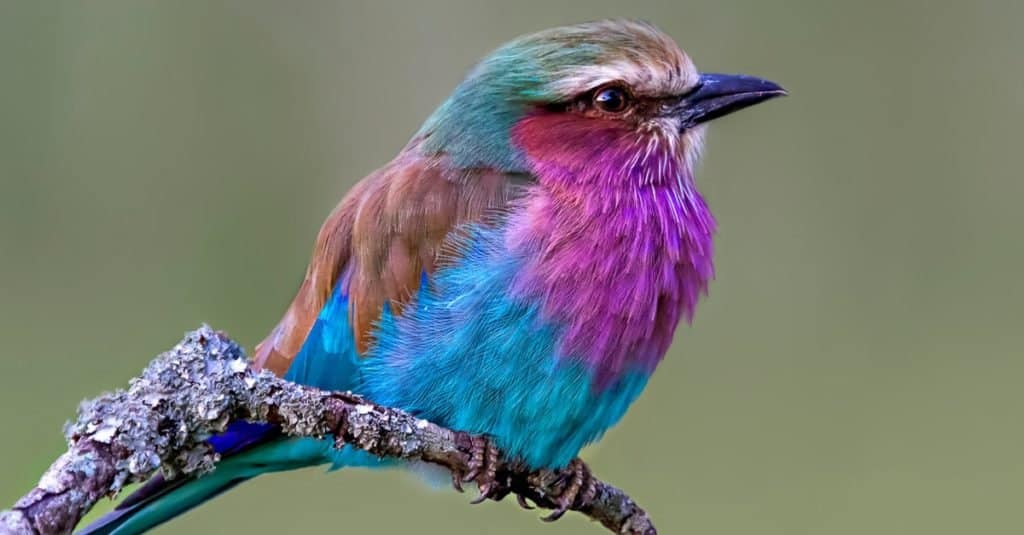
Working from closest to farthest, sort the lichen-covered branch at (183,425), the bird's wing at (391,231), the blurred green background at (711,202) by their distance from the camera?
the lichen-covered branch at (183,425) < the bird's wing at (391,231) < the blurred green background at (711,202)

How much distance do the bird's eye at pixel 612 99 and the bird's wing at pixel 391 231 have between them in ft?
0.81

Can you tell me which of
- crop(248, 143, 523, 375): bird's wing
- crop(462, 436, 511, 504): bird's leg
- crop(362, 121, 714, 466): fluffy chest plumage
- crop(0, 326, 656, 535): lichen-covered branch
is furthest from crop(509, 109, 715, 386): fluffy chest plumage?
crop(0, 326, 656, 535): lichen-covered branch

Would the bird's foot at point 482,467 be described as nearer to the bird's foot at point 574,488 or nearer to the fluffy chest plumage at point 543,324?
the fluffy chest plumage at point 543,324

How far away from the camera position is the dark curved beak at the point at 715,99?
10.9ft

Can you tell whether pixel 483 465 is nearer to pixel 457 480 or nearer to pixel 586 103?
pixel 457 480

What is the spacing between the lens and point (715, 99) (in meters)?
3.33

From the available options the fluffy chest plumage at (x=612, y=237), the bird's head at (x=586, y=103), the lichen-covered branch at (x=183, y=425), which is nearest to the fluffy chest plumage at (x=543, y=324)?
the fluffy chest plumage at (x=612, y=237)

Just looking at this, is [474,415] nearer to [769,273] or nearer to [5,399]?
[5,399]

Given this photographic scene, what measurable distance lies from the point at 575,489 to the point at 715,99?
0.90 meters

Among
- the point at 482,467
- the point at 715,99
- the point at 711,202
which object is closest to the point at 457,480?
the point at 482,467

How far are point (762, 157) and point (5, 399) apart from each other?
298 centimetres

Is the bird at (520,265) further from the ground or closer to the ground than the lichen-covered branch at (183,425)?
further from the ground

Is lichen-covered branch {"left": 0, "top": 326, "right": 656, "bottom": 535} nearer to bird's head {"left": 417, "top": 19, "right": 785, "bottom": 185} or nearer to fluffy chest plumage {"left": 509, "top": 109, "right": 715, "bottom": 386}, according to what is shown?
fluffy chest plumage {"left": 509, "top": 109, "right": 715, "bottom": 386}

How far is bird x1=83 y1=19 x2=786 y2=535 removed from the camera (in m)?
3.02
